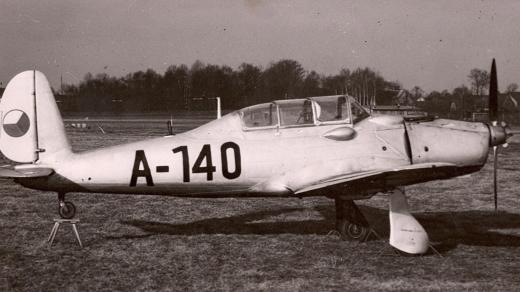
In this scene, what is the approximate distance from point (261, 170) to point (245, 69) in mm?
64189

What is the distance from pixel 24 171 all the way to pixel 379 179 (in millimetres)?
4433

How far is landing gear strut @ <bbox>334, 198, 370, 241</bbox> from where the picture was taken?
7.63 meters

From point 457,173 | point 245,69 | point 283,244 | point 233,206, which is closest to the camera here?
point 457,173

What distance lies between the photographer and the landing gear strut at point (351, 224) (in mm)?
7633

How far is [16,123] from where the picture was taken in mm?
7160

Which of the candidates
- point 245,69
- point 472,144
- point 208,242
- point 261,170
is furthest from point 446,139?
point 245,69

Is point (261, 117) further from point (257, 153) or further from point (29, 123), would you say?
point (29, 123)

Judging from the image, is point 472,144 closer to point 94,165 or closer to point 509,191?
point 94,165

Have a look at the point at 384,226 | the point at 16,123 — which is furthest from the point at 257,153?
the point at 16,123

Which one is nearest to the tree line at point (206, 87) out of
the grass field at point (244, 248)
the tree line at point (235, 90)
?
the tree line at point (235, 90)

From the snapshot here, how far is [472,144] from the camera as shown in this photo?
7.16 meters

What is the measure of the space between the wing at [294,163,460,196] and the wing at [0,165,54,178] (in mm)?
3214

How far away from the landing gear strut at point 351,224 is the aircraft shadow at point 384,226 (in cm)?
61

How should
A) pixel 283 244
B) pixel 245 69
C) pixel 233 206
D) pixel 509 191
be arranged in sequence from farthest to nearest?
pixel 245 69 → pixel 509 191 → pixel 233 206 → pixel 283 244
